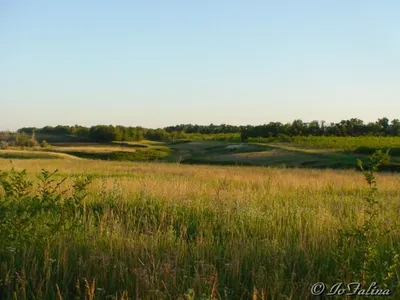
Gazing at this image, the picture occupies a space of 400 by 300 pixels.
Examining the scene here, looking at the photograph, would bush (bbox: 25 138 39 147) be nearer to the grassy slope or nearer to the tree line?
the grassy slope

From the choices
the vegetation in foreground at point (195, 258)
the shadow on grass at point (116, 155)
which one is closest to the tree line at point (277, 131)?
the shadow on grass at point (116, 155)

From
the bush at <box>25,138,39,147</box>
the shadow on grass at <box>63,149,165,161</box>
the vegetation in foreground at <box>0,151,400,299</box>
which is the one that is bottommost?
the shadow on grass at <box>63,149,165,161</box>

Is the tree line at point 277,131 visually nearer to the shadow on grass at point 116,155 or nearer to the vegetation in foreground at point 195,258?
the shadow on grass at point 116,155

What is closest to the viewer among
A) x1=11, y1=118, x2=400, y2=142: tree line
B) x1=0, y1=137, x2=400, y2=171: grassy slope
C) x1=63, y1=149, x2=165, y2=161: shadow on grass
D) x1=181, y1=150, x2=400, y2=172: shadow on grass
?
x1=181, y1=150, x2=400, y2=172: shadow on grass

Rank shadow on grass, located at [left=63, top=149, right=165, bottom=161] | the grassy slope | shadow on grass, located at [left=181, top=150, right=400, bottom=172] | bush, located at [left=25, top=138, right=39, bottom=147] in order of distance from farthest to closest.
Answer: bush, located at [left=25, top=138, right=39, bottom=147], shadow on grass, located at [left=63, top=149, right=165, bottom=161], the grassy slope, shadow on grass, located at [left=181, top=150, right=400, bottom=172]

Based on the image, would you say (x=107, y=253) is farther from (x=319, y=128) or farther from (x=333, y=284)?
(x=319, y=128)

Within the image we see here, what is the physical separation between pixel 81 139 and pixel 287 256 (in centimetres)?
10599

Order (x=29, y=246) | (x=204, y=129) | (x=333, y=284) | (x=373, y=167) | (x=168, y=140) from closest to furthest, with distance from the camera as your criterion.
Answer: (x=333, y=284) → (x=373, y=167) → (x=29, y=246) → (x=168, y=140) → (x=204, y=129)

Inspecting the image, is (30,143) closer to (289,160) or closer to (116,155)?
(116,155)

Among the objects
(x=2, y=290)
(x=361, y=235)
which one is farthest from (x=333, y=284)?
(x=2, y=290)

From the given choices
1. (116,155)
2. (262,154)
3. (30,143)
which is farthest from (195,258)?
(30,143)

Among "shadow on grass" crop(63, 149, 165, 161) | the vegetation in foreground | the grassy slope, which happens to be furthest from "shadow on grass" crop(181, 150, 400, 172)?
the vegetation in foreground

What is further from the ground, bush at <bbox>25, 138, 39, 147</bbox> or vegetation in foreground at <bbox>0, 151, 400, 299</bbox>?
vegetation in foreground at <bbox>0, 151, 400, 299</bbox>

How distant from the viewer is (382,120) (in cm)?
10412
